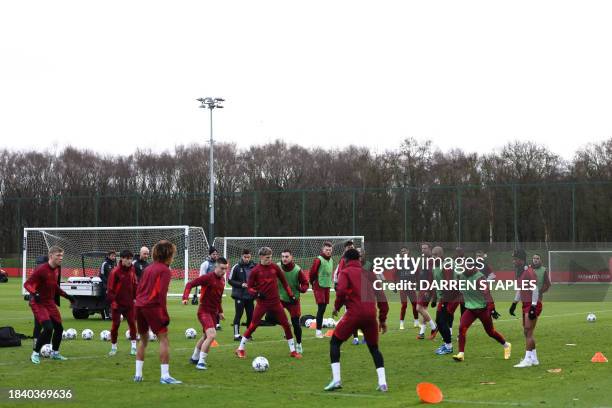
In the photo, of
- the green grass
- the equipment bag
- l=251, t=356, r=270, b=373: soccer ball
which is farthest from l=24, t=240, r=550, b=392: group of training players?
the equipment bag

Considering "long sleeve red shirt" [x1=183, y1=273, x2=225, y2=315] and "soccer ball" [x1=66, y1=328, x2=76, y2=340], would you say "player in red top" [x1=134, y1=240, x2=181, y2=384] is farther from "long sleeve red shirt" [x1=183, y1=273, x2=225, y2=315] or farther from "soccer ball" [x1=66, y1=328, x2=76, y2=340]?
"soccer ball" [x1=66, y1=328, x2=76, y2=340]

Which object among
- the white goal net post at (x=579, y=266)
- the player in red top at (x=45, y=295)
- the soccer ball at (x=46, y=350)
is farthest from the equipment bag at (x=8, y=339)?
the white goal net post at (x=579, y=266)

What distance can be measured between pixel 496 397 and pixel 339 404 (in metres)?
2.25

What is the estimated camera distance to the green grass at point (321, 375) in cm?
1287

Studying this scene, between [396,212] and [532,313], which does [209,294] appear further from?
[396,212]

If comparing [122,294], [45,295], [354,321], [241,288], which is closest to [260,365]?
[354,321]

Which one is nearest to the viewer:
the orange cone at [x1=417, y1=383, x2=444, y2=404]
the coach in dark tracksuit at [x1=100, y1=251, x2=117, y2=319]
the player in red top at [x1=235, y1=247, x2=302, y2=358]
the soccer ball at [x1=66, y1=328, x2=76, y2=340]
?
the orange cone at [x1=417, y1=383, x2=444, y2=404]

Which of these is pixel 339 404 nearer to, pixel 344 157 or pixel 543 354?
pixel 543 354

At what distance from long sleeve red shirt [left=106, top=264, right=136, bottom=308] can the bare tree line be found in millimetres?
44569

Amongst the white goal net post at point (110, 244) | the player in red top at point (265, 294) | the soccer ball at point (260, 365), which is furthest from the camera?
the white goal net post at point (110, 244)

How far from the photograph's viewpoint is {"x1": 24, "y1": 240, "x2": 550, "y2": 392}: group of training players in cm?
1367

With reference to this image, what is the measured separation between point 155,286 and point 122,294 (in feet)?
15.8

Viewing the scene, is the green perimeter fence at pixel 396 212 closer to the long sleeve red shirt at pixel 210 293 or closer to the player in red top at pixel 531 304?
the player in red top at pixel 531 304

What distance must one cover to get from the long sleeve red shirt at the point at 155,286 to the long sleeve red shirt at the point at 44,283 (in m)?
3.65
